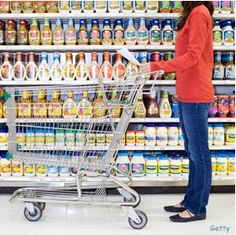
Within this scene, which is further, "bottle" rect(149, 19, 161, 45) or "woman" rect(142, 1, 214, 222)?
"bottle" rect(149, 19, 161, 45)

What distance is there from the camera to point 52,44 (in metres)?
3.18

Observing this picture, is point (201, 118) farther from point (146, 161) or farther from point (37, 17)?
point (37, 17)

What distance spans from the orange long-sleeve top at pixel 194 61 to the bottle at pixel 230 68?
0.64 metres

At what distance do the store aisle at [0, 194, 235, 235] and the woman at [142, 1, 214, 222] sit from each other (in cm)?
12

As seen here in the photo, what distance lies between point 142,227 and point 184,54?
3.52 ft

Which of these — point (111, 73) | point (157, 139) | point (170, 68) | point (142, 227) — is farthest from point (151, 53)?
point (142, 227)

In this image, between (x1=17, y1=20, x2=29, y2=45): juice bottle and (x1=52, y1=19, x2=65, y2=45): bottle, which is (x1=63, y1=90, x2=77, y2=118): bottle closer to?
(x1=52, y1=19, x2=65, y2=45): bottle

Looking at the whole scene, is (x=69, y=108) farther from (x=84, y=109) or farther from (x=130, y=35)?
(x=130, y=35)

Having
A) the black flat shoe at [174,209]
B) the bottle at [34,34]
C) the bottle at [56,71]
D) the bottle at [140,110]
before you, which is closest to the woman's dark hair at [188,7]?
the bottle at [140,110]

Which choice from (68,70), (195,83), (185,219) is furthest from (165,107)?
(185,219)

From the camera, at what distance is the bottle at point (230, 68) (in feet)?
10.5

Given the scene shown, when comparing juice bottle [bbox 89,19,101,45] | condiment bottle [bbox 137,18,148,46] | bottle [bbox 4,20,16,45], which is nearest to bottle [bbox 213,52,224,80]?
condiment bottle [bbox 137,18,148,46]

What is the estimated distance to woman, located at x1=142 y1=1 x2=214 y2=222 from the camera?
2.43 m

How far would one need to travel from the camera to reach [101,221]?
278cm
